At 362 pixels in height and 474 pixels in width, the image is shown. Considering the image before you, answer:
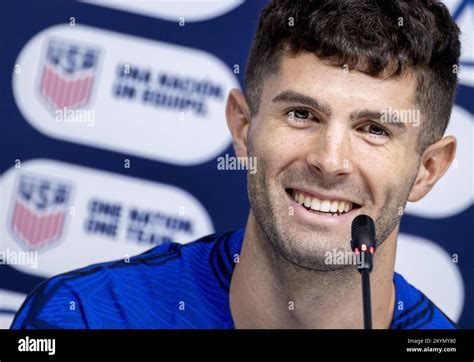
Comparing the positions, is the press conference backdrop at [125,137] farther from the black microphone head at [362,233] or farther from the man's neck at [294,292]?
the black microphone head at [362,233]

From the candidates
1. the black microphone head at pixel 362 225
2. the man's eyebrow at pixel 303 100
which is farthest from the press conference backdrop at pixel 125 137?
the black microphone head at pixel 362 225

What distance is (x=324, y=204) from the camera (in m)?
1.19

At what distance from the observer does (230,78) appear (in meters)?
1.78

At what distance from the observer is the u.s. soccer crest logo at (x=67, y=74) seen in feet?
5.87

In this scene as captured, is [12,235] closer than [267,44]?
No

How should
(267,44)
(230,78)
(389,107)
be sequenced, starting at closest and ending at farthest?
(389,107) < (267,44) < (230,78)

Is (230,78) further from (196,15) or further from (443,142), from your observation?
(443,142)

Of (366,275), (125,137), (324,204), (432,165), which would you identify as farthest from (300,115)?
(125,137)

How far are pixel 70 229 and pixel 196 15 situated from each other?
0.59m

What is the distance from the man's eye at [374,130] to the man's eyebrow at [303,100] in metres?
0.07

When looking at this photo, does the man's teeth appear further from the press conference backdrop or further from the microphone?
the press conference backdrop


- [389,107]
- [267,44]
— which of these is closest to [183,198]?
[267,44]

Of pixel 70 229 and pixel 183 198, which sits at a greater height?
pixel 183 198

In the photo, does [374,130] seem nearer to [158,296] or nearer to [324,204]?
[324,204]
